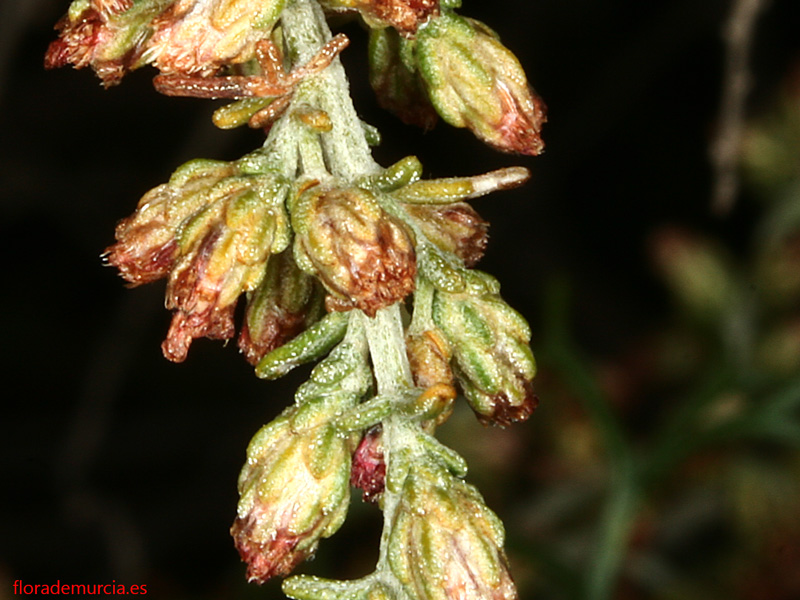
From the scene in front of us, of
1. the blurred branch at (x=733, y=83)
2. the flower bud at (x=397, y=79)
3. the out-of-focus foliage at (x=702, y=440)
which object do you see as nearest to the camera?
the flower bud at (x=397, y=79)

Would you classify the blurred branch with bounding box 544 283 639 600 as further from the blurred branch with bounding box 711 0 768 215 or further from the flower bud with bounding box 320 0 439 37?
the flower bud with bounding box 320 0 439 37

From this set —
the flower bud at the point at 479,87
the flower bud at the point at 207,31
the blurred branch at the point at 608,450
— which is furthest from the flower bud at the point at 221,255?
the blurred branch at the point at 608,450

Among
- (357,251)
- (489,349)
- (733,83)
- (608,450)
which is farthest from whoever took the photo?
(608,450)

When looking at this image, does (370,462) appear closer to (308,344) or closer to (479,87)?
(308,344)

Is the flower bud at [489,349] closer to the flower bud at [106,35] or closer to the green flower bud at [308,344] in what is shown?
the green flower bud at [308,344]

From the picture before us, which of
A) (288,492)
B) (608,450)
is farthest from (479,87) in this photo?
(608,450)

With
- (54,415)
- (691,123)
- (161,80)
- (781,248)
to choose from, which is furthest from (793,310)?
(161,80)

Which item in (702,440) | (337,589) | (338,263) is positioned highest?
(338,263)
